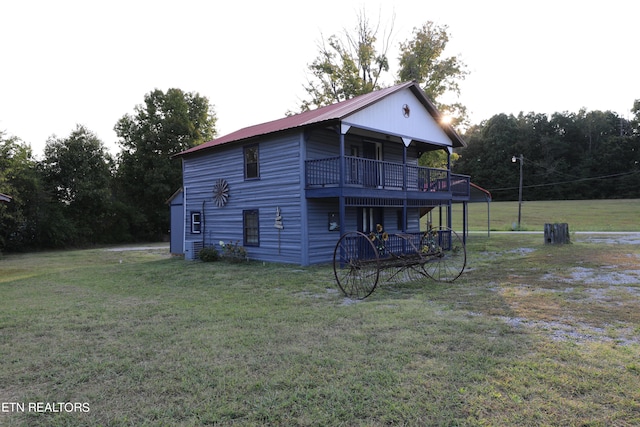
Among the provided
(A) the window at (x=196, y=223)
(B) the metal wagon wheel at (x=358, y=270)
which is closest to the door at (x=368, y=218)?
(B) the metal wagon wheel at (x=358, y=270)

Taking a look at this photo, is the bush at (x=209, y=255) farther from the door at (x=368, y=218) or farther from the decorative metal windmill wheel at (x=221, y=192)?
the door at (x=368, y=218)

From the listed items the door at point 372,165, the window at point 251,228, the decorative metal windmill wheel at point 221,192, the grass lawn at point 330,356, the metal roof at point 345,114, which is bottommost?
the grass lawn at point 330,356

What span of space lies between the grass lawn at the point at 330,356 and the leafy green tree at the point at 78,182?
65.9 ft

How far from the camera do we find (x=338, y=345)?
4.90 m

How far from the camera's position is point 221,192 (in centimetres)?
1655

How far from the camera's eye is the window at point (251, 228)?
50.2 ft

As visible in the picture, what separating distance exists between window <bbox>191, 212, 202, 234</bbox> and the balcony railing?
6.64m

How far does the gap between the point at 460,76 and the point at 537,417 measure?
27.4 m

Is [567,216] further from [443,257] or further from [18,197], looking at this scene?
[18,197]

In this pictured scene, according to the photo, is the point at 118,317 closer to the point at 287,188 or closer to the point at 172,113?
the point at 287,188

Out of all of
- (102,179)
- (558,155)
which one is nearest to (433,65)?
(102,179)

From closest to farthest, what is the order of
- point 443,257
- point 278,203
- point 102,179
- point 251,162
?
point 443,257
point 278,203
point 251,162
point 102,179

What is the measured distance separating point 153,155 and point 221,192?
17.8m

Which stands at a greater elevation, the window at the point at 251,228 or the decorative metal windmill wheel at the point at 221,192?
the decorative metal windmill wheel at the point at 221,192
